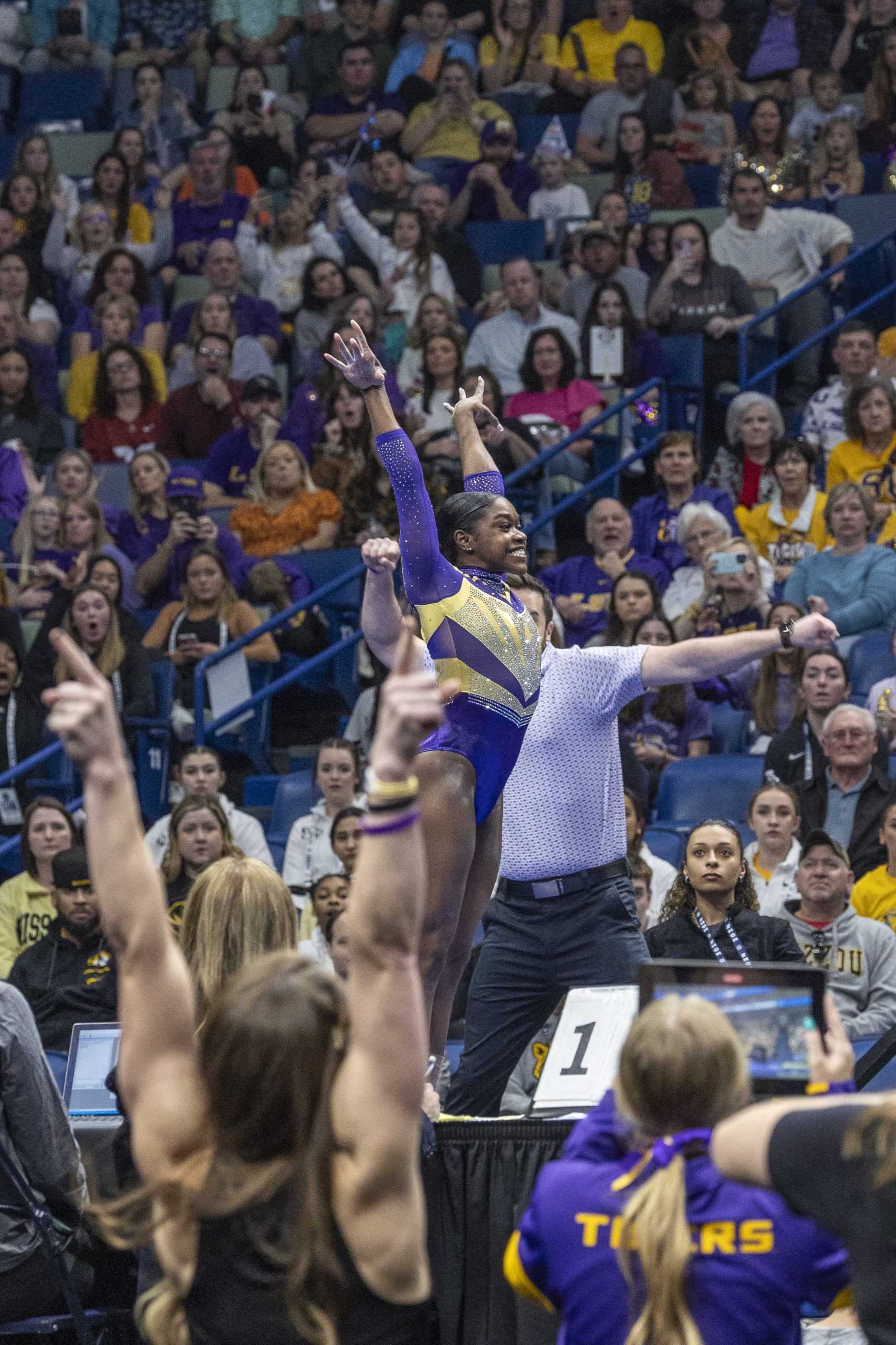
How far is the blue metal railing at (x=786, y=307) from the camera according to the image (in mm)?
9562

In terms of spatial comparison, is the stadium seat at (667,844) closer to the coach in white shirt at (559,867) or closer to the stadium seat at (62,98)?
the coach in white shirt at (559,867)

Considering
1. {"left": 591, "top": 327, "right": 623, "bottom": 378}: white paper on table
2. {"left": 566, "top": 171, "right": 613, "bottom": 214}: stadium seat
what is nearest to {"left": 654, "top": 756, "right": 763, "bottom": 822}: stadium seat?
{"left": 591, "top": 327, "right": 623, "bottom": 378}: white paper on table

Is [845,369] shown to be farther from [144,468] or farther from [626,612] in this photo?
[144,468]

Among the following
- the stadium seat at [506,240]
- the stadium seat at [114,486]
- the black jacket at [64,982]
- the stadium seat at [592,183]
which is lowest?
the black jacket at [64,982]

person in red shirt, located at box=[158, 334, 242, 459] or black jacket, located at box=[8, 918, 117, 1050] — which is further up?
person in red shirt, located at box=[158, 334, 242, 459]

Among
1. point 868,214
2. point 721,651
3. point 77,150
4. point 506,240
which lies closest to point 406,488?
point 721,651

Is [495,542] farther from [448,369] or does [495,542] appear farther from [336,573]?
[448,369]

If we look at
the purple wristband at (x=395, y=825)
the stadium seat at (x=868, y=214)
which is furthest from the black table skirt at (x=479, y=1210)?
the stadium seat at (x=868, y=214)

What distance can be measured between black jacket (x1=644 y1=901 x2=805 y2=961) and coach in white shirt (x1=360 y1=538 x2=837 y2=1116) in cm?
66

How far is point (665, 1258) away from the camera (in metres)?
2.47

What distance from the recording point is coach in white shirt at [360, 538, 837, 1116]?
461 centimetres

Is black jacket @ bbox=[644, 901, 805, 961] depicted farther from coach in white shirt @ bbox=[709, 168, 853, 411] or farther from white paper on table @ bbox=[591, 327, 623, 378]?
coach in white shirt @ bbox=[709, 168, 853, 411]

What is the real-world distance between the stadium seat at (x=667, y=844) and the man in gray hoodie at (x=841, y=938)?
0.97m

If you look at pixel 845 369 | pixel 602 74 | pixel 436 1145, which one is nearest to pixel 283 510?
pixel 845 369
